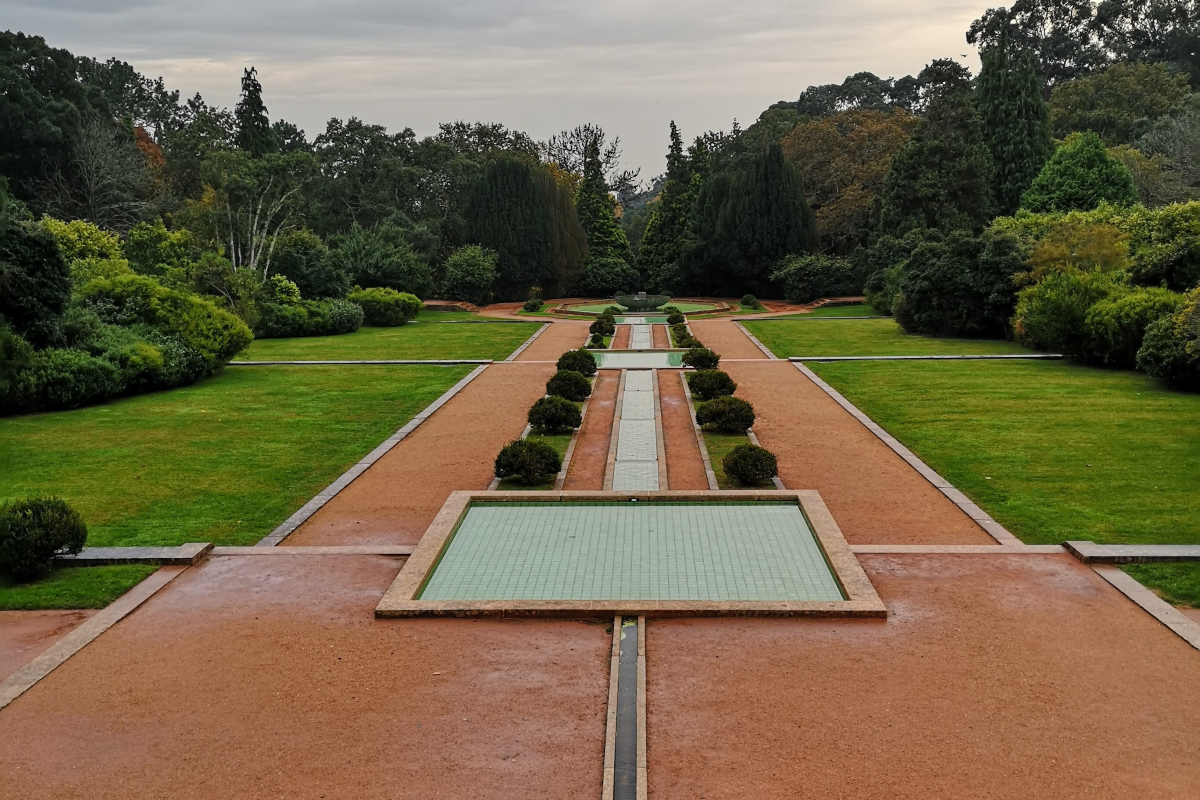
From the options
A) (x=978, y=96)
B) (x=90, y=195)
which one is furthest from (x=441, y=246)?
(x=978, y=96)

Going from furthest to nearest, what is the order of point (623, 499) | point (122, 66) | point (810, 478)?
point (122, 66) < point (810, 478) < point (623, 499)

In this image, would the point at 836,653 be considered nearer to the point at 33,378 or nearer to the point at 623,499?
the point at 623,499

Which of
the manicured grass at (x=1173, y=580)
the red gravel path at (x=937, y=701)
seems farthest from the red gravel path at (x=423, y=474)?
the manicured grass at (x=1173, y=580)

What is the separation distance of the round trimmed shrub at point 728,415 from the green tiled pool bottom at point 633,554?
12.7 ft

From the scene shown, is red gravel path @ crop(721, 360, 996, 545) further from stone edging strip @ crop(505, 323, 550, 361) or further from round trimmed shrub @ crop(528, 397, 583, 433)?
stone edging strip @ crop(505, 323, 550, 361)

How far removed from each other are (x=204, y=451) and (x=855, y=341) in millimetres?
19420

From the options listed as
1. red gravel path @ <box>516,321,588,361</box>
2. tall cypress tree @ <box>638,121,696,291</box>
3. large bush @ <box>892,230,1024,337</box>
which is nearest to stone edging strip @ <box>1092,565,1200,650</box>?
red gravel path @ <box>516,321,588,361</box>

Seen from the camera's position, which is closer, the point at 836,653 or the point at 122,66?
the point at 836,653

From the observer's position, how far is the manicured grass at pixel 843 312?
37978 mm

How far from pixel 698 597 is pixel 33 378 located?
13.6 meters

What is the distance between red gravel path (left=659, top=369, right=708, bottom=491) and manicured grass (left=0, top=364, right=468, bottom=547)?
14.4ft

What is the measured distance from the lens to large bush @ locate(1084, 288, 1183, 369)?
63.3 ft

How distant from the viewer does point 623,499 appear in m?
10.3

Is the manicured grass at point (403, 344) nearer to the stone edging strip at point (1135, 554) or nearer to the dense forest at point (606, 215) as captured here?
the dense forest at point (606, 215)
